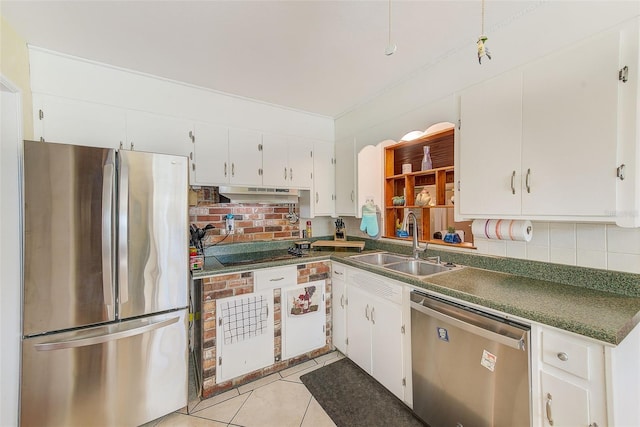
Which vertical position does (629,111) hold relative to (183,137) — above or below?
below

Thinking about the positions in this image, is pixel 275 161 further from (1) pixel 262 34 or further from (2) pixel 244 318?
(2) pixel 244 318

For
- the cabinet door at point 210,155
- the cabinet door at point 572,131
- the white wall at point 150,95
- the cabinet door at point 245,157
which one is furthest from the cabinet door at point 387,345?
the white wall at point 150,95

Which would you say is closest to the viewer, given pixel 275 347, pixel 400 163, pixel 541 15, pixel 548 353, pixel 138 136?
pixel 548 353

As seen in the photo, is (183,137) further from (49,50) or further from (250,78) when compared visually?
(49,50)

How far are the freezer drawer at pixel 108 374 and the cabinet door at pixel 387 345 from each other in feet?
4.56

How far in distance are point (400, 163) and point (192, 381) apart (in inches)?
111

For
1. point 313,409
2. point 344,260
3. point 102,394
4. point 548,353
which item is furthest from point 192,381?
point 548,353

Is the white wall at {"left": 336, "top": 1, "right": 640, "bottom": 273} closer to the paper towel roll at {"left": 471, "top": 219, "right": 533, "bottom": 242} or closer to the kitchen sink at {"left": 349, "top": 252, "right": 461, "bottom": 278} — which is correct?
the paper towel roll at {"left": 471, "top": 219, "right": 533, "bottom": 242}

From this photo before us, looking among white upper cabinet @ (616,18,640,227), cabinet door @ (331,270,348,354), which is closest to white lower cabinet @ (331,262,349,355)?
cabinet door @ (331,270,348,354)

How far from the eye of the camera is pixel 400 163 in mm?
2824

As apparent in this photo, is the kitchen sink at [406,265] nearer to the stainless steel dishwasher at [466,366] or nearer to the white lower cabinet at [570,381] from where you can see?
the stainless steel dishwasher at [466,366]

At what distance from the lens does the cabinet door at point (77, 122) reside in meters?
1.77

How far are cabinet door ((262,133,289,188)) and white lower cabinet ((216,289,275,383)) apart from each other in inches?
44.2

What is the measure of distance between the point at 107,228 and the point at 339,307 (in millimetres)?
1868
